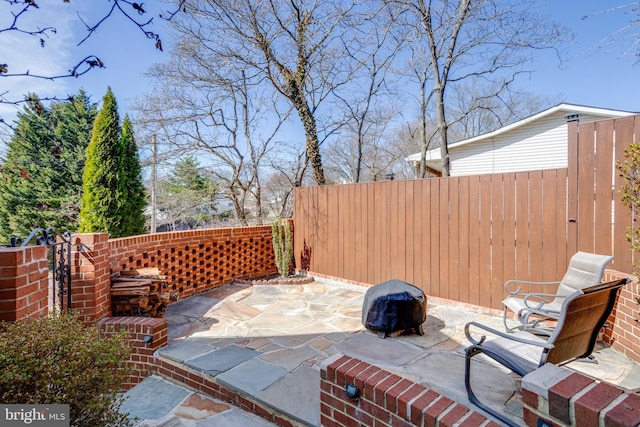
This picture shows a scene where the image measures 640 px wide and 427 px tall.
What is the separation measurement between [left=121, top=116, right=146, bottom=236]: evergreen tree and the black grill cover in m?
7.52

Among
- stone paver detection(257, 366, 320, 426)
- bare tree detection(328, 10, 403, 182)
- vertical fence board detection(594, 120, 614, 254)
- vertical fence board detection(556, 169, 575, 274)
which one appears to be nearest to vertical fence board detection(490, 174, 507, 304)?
vertical fence board detection(556, 169, 575, 274)

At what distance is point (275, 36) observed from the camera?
747cm

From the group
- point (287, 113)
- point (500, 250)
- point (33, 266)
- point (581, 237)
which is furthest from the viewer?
point (287, 113)

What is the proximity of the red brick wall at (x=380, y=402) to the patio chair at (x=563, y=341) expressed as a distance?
1.64 ft

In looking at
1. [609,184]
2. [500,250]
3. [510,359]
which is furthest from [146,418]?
[609,184]

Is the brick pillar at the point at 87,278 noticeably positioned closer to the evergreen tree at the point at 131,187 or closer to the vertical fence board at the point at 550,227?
the vertical fence board at the point at 550,227

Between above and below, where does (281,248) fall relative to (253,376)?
above

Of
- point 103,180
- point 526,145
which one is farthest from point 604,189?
point 103,180

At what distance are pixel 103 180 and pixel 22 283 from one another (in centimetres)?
721

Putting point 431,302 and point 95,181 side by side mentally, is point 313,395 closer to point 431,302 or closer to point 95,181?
point 431,302

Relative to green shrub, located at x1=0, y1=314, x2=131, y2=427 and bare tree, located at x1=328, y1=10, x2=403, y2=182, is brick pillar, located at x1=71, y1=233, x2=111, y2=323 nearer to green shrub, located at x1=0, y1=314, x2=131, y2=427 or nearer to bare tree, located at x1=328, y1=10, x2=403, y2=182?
green shrub, located at x1=0, y1=314, x2=131, y2=427

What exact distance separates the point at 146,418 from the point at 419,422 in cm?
199

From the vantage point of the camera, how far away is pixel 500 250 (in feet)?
13.6

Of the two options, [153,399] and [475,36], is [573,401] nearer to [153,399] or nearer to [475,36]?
[153,399]
